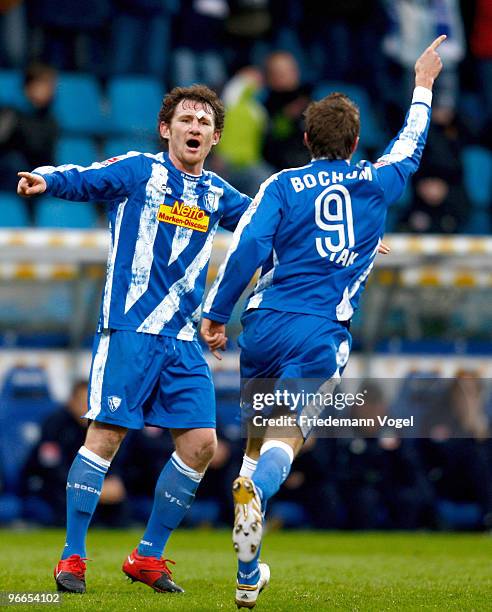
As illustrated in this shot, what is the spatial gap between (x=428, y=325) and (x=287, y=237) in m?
6.71

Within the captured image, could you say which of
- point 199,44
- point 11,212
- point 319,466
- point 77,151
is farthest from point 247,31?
point 319,466

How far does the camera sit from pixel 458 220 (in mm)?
14398

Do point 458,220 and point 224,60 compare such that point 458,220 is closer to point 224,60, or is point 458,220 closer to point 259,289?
point 224,60

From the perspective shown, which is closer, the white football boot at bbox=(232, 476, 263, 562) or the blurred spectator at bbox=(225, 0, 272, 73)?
the white football boot at bbox=(232, 476, 263, 562)

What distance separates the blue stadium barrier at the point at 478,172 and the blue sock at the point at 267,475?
10682mm

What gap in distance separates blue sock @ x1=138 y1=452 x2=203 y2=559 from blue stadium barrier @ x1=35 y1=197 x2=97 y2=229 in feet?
Answer: 23.8

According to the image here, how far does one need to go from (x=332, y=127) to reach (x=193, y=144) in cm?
79

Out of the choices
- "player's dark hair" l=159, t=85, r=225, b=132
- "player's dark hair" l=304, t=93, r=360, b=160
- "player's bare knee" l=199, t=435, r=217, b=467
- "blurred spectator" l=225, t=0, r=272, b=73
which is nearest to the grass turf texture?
"player's bare knee" l=199, t=435, r=217, b=467

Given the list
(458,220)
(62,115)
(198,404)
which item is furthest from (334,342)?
(62,115)

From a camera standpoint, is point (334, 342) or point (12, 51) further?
point (12, 51)

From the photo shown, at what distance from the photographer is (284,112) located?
47.5 ft

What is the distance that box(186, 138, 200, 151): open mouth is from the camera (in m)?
6.64

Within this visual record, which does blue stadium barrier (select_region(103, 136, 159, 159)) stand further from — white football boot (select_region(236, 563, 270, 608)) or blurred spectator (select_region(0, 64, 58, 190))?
white football boot (select_region(236, 563, 270, 608))

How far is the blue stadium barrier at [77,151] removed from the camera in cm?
1450
